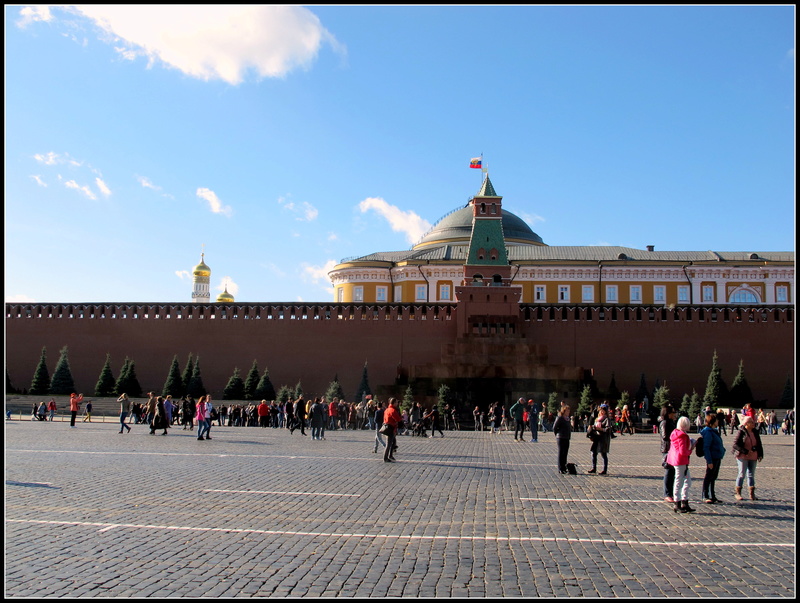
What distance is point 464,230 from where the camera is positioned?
49.5m

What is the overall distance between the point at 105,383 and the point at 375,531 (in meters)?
28.4

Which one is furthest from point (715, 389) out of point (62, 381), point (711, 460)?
point (62, 381)

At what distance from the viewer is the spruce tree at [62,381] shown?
3216cm

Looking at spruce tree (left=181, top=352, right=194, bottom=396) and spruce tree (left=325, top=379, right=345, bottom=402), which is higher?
spruce tree (left=181, top=352, right=194, bottom=396)

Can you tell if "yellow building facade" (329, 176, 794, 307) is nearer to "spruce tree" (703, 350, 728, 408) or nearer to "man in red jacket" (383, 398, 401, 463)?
"spruce tree" (703, 350, 728, 408)

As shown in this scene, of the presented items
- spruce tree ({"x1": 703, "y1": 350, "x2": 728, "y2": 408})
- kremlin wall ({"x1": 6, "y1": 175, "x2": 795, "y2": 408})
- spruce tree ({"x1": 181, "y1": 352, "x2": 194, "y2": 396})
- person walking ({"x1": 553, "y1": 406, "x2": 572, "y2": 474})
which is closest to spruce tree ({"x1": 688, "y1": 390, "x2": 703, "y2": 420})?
spruce tree ({"x1": 703, "y1": 350, "x2": 728, "y2": 408})

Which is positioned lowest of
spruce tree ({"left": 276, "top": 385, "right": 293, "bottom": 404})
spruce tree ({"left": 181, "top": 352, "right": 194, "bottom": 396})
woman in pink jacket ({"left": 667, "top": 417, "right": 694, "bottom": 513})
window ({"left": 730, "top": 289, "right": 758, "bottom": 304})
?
woman in pink jacket ({"left": 667, "top": 417, "right": 694, "bottom": 513})

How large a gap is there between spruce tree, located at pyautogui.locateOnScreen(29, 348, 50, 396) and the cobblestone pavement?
23.3 meters

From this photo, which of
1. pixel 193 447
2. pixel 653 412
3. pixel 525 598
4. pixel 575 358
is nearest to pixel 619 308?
pixel 575 358

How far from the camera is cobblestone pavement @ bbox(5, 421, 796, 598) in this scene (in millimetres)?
4566

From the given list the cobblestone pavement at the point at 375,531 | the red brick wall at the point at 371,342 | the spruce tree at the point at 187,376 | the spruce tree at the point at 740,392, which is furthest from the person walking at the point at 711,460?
the spruce tree at the point at 187,376

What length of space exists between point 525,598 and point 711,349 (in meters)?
30.4

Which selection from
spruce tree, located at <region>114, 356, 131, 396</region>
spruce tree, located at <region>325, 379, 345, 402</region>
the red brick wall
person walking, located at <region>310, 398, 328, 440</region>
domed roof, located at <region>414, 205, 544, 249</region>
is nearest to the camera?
person walking, located at <region>310, 398, 328, 440</region>

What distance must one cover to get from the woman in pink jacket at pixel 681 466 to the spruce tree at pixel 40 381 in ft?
99.5
